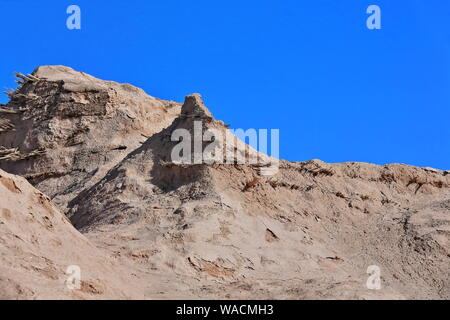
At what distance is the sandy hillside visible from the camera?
1059cm

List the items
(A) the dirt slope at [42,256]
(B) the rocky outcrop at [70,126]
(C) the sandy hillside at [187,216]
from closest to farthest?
(A) the dirt slope at [42,256] < (C) the sandy hillside at [187,216] < (B) the rocky outcrop at [70,126]

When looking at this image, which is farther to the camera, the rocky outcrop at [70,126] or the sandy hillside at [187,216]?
the rocky outcrop at [70,126]

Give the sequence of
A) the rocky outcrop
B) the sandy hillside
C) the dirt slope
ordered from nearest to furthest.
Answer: the dirt slope, the sandy hillside, the rocky outcrop

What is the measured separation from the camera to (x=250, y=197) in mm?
15195

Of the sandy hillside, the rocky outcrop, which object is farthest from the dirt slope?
the rocky outcrop

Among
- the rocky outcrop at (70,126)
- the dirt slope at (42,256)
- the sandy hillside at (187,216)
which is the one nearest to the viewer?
the dirt slope at (42,256)

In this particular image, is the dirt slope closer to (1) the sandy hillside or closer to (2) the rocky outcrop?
(1) the sandy hillside

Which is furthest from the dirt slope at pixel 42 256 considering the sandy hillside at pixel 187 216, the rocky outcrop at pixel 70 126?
Answer: the rocky outcrop at pixel 70 126

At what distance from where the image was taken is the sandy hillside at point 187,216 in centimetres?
1059

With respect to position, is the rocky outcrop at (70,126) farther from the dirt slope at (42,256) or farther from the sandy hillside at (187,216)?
the dirt slope at (42,256)

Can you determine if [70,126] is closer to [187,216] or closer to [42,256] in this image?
[187,216]

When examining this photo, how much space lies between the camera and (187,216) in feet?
45.7
